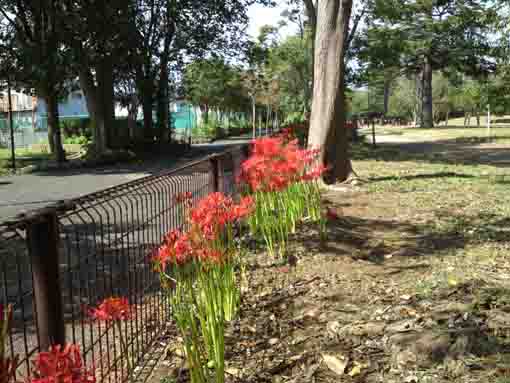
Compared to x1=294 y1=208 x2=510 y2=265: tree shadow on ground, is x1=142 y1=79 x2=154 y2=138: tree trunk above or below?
above

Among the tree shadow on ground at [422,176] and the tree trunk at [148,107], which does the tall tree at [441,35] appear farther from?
the tree shadow on ground at [422,176]

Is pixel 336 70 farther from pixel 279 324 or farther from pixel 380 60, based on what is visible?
pixel 380 60

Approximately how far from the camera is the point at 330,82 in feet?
31.8

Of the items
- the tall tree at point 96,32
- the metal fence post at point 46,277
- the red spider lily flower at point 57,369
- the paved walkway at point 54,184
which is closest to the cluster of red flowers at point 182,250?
the metal fence post at point 46,277

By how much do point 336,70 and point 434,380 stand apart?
7773 millimetres

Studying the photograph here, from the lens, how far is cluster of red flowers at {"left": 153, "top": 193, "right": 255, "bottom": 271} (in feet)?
9.00

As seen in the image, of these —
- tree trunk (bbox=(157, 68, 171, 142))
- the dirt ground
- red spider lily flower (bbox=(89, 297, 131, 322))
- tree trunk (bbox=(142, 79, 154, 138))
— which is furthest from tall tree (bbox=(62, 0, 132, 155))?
red spider lily flower (bbox=(89, 297, 131, 322))

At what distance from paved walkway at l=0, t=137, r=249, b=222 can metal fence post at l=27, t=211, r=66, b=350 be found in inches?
300

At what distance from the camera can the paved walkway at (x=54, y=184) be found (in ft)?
35.5

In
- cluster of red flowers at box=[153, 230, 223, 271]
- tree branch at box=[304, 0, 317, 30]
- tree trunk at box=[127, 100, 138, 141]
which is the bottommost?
cluster of red flowers at box=[153, 230, 223, 271]

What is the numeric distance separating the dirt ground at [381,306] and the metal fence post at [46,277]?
3.23 ft

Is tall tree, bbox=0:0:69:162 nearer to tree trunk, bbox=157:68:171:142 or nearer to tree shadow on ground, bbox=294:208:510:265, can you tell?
tree trunk, bbox=157:68:171:142

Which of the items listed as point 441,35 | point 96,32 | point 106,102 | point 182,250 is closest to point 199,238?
point 182,250

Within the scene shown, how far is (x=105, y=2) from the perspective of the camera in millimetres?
18703
